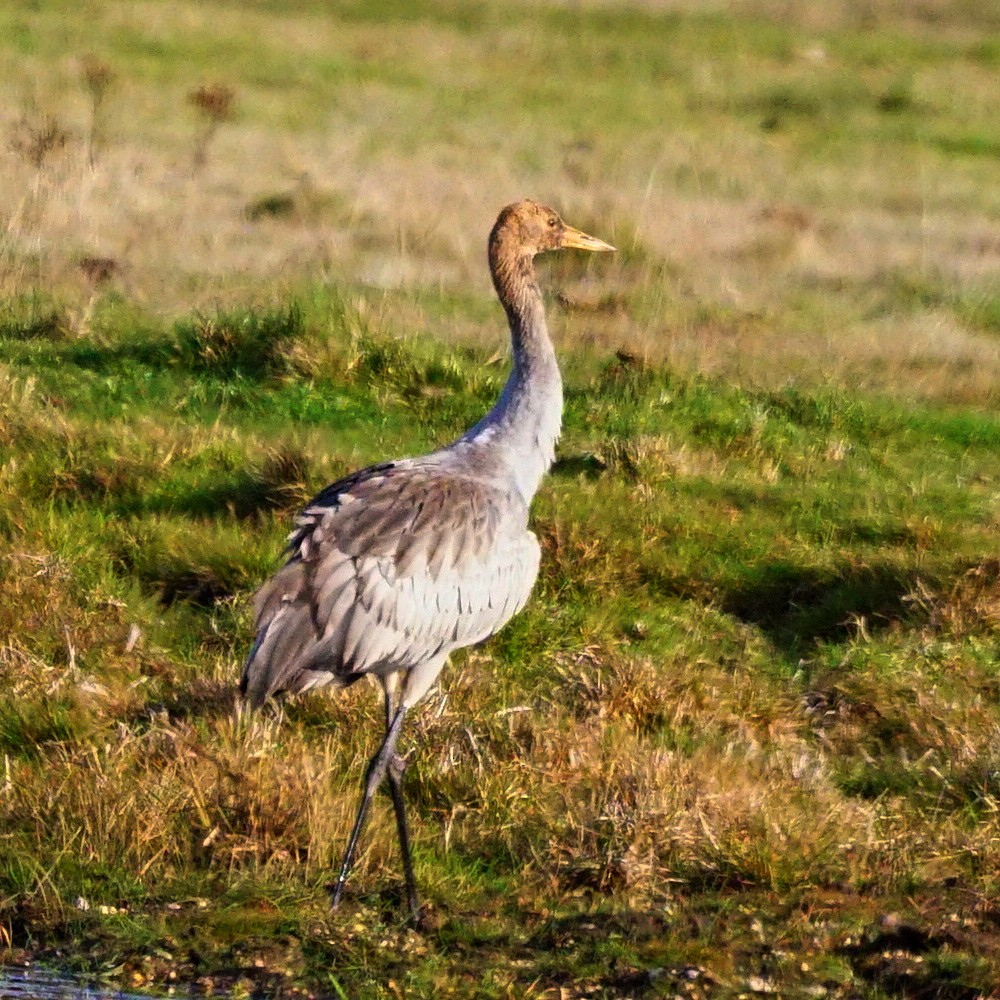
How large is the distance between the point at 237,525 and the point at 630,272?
541 centimetres

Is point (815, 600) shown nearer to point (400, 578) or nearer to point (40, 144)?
point (400, 578)

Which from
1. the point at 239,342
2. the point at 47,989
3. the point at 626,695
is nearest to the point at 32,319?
the point at 239,342

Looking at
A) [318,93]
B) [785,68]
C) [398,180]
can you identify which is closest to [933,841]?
[398,180]

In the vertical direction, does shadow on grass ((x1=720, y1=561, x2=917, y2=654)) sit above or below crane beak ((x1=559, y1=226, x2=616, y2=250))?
below

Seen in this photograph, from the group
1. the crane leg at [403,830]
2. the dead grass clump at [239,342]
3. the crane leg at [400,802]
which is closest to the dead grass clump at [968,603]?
the crane leg at [400,802]

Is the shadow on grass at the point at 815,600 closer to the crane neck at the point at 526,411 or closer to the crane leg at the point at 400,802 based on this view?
the crane neck at the point at 526,411

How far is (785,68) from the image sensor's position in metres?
28.4

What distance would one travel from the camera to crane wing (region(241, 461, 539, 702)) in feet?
18.2

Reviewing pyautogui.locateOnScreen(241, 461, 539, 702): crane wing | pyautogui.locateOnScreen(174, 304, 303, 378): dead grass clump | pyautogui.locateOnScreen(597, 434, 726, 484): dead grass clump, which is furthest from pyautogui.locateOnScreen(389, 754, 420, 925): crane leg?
pyautogui.locateOnScreen(174, 304, 303, 378): dead grass clump

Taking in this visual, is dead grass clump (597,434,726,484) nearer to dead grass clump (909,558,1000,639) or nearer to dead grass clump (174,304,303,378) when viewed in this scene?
dead grass clump (909,558,1000,639)

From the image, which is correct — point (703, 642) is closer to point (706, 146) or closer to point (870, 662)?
point (870, 662)

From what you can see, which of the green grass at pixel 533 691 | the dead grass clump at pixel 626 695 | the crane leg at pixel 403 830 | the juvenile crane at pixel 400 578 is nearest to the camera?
the green grass at pixel 533 691

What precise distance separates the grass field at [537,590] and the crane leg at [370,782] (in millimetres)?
68

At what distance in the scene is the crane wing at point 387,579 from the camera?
5559 mm
